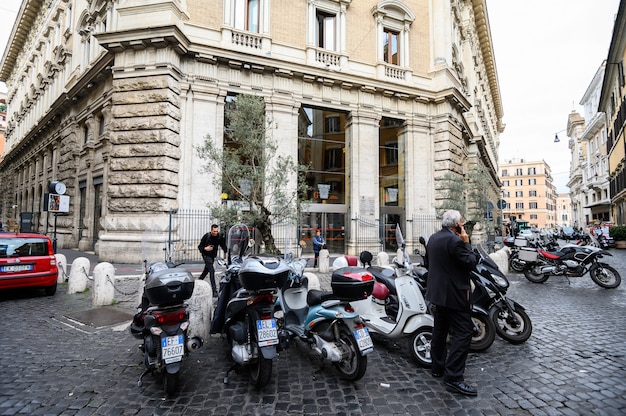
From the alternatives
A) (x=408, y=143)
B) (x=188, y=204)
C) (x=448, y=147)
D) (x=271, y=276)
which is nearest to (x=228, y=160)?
(x=188, y=204)

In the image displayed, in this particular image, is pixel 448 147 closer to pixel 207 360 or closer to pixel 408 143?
pixel 408 143

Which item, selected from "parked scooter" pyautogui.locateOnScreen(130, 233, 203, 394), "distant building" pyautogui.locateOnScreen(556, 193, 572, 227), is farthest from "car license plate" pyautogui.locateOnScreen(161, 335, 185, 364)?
"distant building" pyautogui.locateOnScreen(556, 193, 572, 227)

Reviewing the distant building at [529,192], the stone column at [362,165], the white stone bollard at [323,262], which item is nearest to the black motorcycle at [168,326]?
the white stone bollard at [323,262]

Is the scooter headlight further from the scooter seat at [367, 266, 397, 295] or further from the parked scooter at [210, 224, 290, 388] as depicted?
the parked scooter at [210, 224, 290, 388]

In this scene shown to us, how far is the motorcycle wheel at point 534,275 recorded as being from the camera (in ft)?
31.4

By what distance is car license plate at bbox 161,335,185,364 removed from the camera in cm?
308

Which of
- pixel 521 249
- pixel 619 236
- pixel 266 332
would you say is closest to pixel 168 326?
pixel 266 332

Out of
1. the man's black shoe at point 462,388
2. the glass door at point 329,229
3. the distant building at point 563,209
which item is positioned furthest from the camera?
the distant building at point 563,209

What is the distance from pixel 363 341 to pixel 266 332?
986 mm

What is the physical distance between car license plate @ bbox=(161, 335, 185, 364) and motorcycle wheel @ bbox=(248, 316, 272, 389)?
668 mm

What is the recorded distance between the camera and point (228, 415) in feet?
9.61

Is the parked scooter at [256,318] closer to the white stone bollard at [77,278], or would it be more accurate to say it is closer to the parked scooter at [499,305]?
the parked scooter at [499,305]

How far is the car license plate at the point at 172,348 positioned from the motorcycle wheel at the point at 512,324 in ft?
13.4

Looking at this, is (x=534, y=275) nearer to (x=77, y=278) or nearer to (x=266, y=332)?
(x=266, y=332)
